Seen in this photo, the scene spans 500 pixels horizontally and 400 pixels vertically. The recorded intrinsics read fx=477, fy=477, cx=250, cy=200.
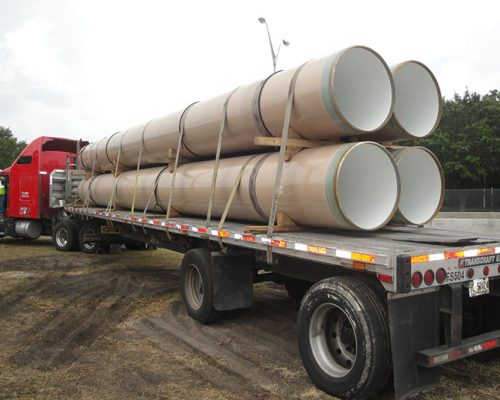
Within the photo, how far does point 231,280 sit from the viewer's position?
578cm

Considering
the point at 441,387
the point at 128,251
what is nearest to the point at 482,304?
the point at 441,387

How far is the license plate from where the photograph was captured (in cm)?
365

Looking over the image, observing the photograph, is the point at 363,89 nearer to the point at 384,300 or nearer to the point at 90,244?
the point at 384,300

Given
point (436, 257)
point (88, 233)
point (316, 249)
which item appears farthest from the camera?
point (88, 233)

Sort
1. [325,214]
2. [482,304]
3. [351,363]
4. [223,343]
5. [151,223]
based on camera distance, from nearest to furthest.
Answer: [351,363] → [482,304] → [325,214] → [223,343] → [151,223]

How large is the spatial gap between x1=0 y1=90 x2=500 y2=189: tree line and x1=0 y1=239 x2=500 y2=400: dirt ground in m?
33.8

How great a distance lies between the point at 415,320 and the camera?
3479 millimetres

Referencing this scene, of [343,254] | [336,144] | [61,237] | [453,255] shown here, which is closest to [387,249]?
[343,254]

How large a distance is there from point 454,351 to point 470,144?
1543 inches

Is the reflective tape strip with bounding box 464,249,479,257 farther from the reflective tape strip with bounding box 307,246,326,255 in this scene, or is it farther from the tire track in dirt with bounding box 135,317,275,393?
the tire track in dirt with bounding box 135,317,275,393

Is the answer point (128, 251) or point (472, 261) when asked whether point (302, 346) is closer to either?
point (472, 261)

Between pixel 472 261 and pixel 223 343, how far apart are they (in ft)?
9.38

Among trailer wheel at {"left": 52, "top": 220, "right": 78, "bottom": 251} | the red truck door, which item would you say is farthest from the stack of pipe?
the red truck door

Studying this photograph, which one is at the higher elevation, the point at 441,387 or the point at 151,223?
the point at 151,223
